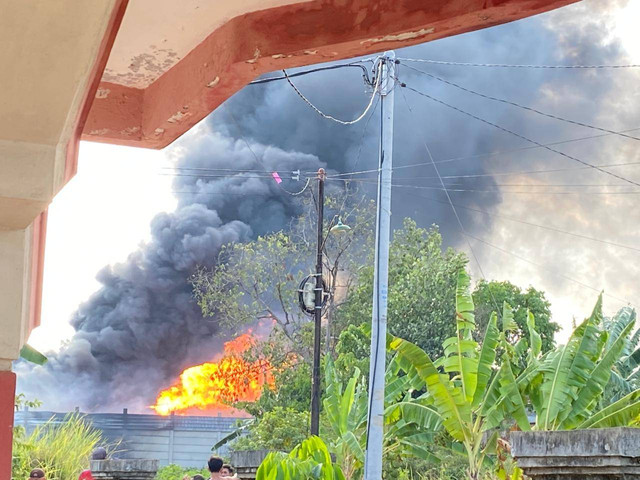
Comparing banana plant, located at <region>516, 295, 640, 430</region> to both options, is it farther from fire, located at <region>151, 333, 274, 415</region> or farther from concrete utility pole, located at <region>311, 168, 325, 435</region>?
fire, located at <region>151, 333, 274, 415</region>

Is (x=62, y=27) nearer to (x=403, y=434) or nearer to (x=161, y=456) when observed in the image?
(x=403, y=434)

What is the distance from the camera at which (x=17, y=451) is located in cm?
1195

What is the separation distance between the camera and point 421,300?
24594 mm

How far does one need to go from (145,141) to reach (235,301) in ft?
78.2

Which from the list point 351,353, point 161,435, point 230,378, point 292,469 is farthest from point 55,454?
point 161,435

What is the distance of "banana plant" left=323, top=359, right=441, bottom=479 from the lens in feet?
40.5

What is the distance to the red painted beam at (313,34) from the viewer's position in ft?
6.95

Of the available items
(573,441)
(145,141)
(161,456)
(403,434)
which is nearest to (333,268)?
(161,456)

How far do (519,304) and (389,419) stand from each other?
1597cm

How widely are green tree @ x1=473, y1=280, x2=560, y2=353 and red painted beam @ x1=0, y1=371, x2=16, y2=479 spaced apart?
24.7 m

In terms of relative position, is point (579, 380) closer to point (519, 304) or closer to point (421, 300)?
point (421, 300)

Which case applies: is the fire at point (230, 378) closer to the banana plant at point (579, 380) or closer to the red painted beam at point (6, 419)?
the banana plant at point (579, 380)

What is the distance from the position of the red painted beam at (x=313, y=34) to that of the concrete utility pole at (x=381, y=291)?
9.48 m

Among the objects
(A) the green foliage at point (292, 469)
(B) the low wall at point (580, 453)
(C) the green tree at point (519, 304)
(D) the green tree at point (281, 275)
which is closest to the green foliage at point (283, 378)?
(D) the green tree at point (281, 275)
